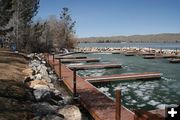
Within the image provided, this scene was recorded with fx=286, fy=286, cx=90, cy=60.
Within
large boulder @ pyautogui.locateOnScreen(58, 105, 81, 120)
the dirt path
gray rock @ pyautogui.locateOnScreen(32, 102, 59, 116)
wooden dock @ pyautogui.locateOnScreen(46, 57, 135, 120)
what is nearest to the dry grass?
the dirt path

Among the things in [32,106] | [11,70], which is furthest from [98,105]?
[11,70]

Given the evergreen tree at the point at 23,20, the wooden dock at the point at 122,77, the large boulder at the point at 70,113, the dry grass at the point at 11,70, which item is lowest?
the wooden dock at the point at 122,77

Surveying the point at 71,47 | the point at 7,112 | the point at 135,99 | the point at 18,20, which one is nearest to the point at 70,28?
the point at 71,47

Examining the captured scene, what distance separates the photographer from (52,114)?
805cm

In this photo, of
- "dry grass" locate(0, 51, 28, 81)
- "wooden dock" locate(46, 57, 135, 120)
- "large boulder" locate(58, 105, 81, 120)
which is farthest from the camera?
"dry grass" locate(0, 51, 28, 81)

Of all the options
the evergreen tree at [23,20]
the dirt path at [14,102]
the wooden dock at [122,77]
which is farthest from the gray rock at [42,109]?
the evergreen tree at [23,20]

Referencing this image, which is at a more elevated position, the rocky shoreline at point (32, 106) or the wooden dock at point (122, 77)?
the rocky shoreline at point (32, 106)

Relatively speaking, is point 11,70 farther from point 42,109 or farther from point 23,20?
point 23,20

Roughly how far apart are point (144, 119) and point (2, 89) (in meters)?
6.95

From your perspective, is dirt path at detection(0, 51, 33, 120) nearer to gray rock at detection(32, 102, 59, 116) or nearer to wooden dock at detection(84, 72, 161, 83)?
gray rock at detection(32, 102, 59, 116)

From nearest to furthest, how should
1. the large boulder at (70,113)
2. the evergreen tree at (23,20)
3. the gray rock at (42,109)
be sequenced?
the gray rock at (42,109), the large boulder at (70,113), the evergreen tree at (23,20)

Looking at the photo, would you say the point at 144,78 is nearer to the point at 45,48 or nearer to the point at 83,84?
the point at 83,84

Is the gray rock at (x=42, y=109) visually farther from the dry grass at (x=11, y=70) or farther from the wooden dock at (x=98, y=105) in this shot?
the dry grass at (x=11, y=70)

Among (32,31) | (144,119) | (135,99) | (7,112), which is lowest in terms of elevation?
(135,99)
